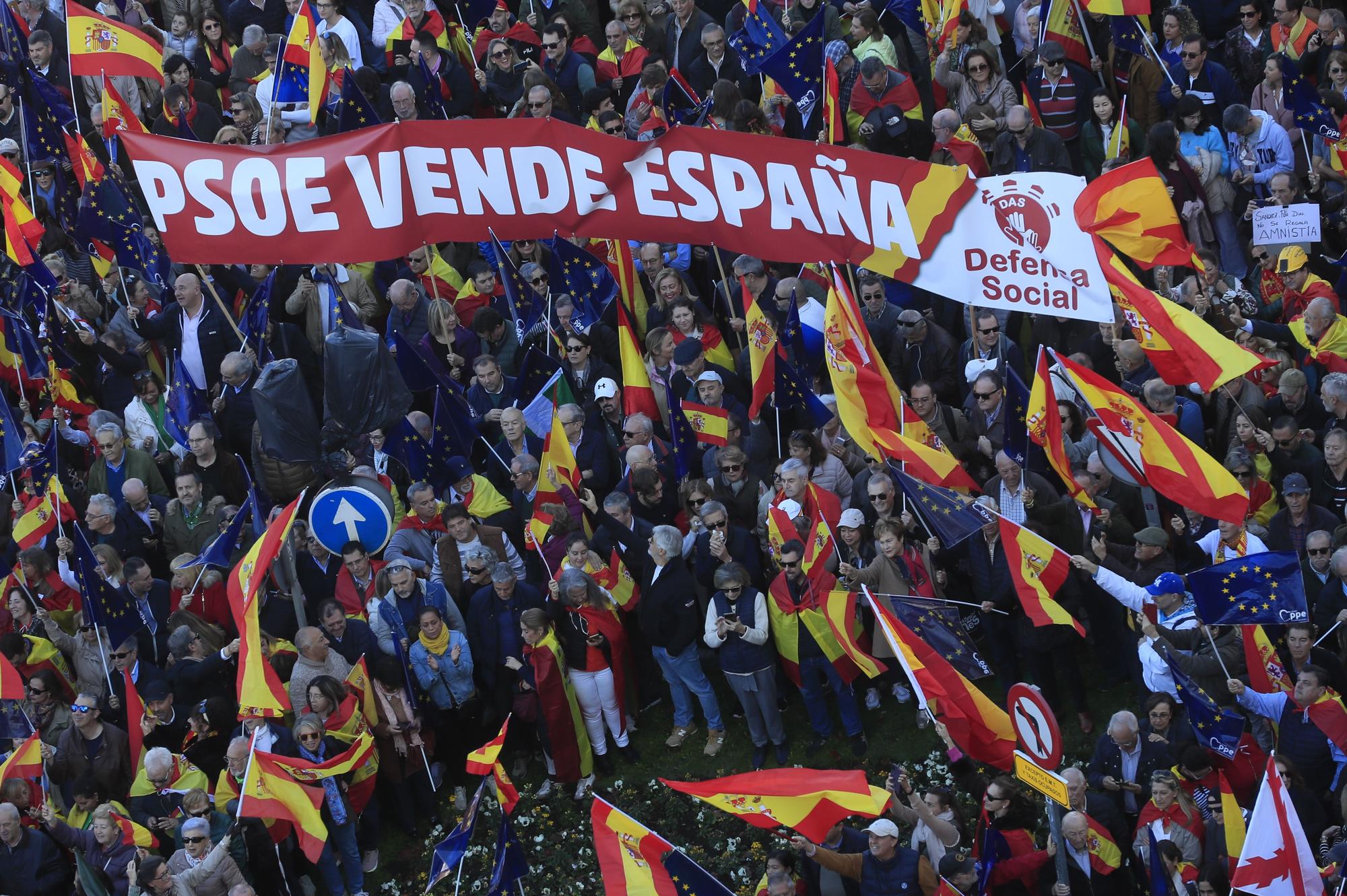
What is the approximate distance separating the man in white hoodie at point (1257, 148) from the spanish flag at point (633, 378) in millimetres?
5488

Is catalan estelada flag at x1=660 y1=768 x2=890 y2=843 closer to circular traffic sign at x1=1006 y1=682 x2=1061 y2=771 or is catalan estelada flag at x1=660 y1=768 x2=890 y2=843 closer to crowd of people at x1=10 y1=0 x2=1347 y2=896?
crowd of people at x1=10 y1=0 x2=1347 y2=896

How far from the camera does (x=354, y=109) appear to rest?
18.7 meters

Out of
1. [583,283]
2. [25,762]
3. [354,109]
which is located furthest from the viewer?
[354,109]

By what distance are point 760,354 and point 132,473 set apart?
5398mm

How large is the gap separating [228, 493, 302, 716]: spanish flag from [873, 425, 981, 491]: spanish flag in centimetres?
422

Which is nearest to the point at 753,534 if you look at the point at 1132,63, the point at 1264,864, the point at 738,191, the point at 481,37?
the point at 738,191

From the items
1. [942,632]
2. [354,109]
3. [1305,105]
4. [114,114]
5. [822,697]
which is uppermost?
[354,109]

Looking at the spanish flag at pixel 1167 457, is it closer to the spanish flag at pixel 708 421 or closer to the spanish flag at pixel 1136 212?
the spanish flag at pixel 1136 212

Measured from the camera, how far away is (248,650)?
13797 mm

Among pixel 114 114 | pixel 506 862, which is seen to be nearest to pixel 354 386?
pixel 506 862

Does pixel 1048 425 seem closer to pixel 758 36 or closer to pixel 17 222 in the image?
pixel 758 36

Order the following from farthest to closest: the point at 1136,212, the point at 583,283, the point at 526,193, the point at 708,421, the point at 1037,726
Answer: the point at 583,283
the point at 708,421
the point at 526,193
the point at 1136,212
the point at 1037,726

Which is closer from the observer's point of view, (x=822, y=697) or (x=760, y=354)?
(x=822, y=697)

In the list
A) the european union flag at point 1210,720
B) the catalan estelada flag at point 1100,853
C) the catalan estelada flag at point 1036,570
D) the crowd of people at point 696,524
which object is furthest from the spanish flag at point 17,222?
the european union flag at point 1210,720
